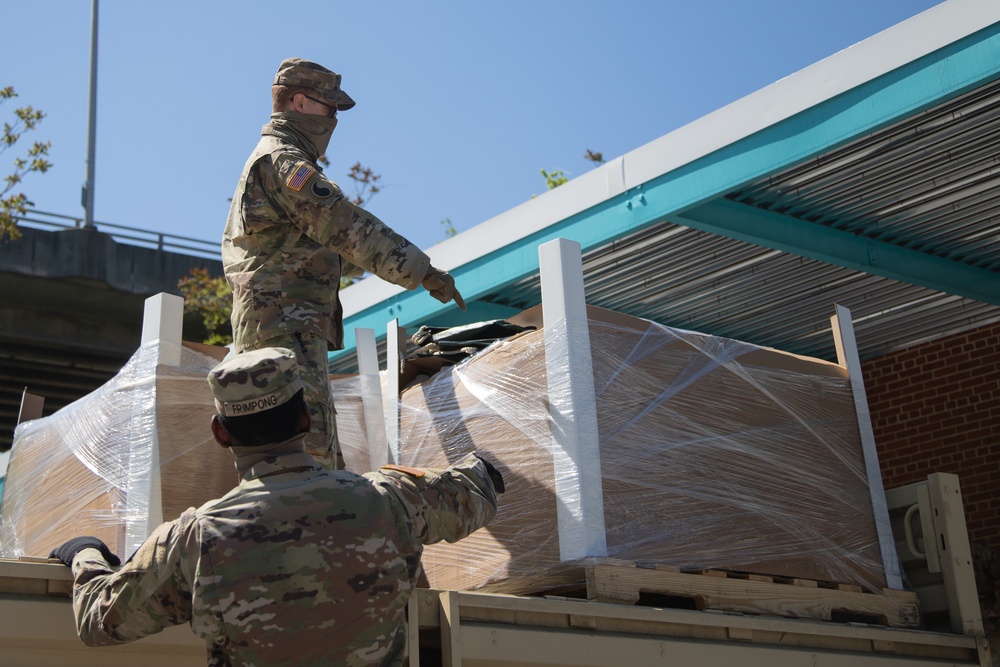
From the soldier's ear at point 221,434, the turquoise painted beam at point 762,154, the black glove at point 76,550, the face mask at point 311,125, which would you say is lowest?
the black glove at point 76,550

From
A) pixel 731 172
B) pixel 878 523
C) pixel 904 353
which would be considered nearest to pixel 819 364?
pixel 878 523

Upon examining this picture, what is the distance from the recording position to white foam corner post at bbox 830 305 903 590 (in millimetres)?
4539

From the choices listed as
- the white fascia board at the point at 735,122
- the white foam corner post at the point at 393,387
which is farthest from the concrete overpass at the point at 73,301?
the white foam corner post at the point at 393,387

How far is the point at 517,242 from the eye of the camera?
268 inches

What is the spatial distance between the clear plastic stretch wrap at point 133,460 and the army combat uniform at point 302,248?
2.23 ft

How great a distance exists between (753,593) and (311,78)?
7.78 ft

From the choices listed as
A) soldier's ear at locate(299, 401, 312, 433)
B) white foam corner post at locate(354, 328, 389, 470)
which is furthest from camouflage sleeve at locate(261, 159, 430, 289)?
white foam corner post at locate(354, 328, 389, 470)

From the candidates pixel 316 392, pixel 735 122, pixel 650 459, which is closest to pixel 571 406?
pixel 650 459

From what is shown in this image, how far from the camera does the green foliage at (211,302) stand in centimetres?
1505

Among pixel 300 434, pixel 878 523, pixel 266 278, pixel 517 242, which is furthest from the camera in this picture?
pixel 517 242

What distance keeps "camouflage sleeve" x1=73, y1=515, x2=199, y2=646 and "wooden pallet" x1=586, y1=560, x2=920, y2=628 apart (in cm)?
154

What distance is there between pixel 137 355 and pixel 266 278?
0.97 metres

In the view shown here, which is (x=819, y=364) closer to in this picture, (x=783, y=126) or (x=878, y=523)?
(x=878, y=523)

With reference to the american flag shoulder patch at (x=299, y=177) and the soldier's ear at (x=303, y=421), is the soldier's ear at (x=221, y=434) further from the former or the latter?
the american flag shoulder patch at (x=299, y=177)
